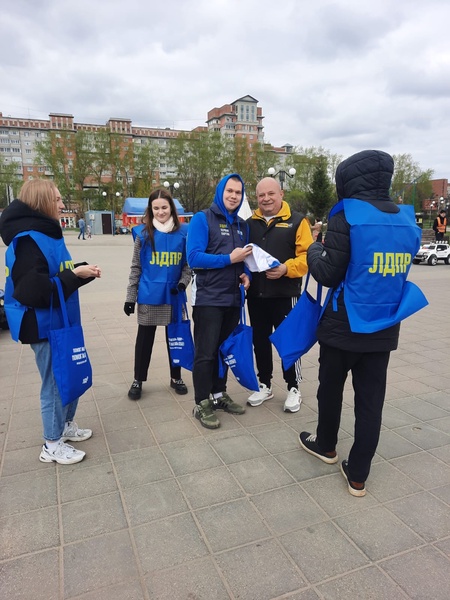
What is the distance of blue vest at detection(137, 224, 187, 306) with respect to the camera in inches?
141

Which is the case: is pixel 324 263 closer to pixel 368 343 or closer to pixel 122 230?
pixel 368 343

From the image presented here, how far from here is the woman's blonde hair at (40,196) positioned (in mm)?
2463

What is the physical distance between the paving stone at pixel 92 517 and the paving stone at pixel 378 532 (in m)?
1.19

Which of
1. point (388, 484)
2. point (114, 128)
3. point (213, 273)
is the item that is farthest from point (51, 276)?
point (114, 128)

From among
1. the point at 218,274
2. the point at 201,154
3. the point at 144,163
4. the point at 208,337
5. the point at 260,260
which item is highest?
the point at 201,154

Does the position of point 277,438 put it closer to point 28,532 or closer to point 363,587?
point 363,587

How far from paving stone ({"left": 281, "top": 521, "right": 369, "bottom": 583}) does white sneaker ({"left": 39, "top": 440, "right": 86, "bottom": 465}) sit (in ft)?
4.79

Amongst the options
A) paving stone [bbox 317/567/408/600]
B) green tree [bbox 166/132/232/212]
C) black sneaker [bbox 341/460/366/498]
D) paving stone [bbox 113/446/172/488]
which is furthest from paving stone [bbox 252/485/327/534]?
green tree [bbox 166/132/232/212]

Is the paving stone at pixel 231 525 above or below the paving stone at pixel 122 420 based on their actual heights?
above

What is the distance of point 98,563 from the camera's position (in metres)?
1.91

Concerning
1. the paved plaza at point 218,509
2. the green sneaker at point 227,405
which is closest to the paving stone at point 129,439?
the paved plaza at point 218,509

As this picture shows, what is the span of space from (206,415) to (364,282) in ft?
5.63

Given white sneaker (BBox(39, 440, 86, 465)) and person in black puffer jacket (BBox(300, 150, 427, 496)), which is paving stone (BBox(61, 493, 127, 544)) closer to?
white sneaker (BBox(39, 440, 86, 465))

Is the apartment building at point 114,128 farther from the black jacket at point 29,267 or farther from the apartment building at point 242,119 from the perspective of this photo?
the black jacket at point 29,267
